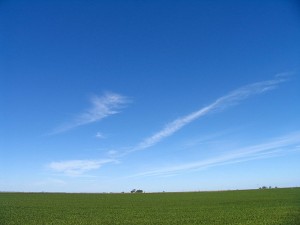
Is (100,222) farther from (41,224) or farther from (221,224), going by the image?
(221,224)

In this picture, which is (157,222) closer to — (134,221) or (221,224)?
(134,221)

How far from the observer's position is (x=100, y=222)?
32062mm

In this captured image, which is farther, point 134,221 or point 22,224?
point 134,221

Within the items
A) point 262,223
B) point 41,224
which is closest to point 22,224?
point 41,224

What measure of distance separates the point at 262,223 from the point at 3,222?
901 inches

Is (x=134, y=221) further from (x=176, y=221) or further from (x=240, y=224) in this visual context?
(x=240, y=224)

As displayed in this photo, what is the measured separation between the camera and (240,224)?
28.5 m

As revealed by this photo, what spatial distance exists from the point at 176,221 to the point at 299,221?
10.6m

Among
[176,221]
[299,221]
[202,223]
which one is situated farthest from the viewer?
[176,221]

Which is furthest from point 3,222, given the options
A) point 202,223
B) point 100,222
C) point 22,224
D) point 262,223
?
point 262,223

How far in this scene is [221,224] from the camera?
29.0m

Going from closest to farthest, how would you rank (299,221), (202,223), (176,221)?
(299,221) < (202,223) < (176,221)

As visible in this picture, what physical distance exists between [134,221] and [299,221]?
1444 centimetres

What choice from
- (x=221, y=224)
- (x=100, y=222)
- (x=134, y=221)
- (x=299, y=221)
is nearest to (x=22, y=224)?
(x=100, y=222)
